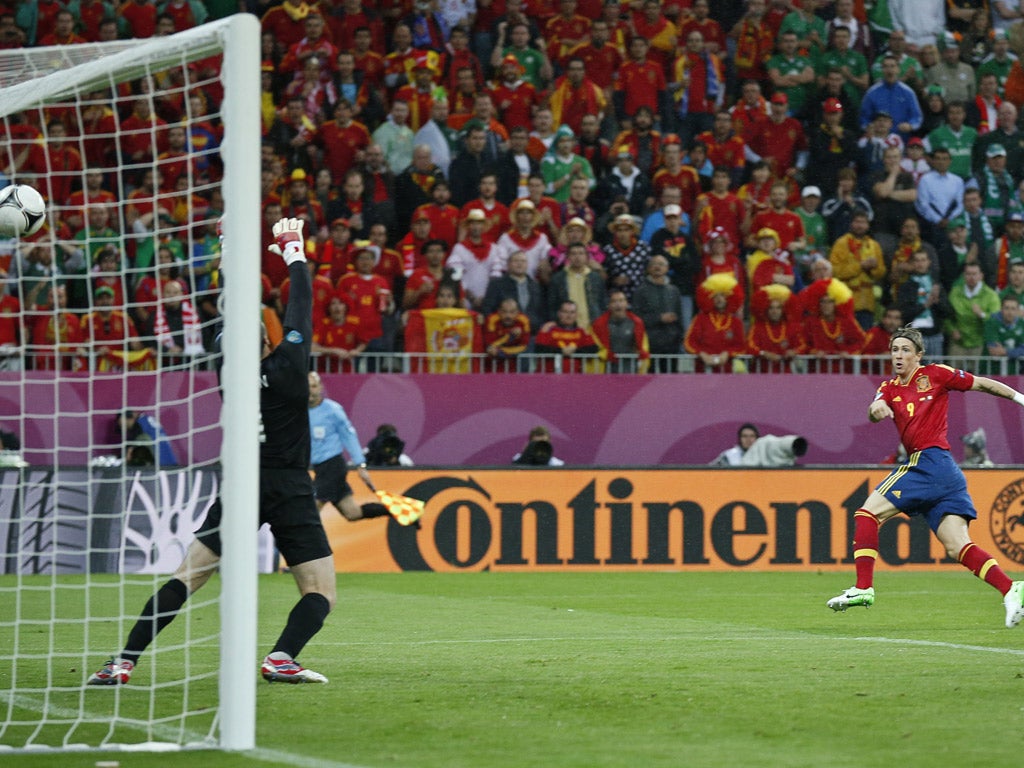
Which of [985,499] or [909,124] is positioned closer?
[985,499]

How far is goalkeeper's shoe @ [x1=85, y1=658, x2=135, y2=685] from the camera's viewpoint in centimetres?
808

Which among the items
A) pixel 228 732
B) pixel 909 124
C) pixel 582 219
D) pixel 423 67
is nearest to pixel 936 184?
pixel 909 124

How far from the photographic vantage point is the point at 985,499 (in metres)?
18.0

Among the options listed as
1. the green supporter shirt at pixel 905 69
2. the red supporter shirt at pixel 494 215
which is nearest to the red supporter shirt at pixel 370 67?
the red supporter shirt at pixel 494 215

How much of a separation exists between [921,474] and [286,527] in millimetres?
4941

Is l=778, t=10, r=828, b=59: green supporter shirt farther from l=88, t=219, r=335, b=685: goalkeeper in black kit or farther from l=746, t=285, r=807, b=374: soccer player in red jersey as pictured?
l=88, t=219, r=335, b=685: goalkeeper in black kit

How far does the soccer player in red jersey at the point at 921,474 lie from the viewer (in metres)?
10.9

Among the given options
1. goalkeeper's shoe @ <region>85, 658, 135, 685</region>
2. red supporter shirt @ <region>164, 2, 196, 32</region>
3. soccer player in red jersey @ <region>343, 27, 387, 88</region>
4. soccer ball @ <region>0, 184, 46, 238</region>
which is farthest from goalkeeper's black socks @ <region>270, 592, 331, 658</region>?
red supporter shirt @ <region>164, 2, 196, 32</region>

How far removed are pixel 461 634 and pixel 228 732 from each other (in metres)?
4.81

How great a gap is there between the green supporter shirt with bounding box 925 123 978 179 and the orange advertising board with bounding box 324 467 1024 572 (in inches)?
186

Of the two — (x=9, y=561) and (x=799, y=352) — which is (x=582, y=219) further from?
(x=9, y=561)

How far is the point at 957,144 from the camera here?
20844 millimetres

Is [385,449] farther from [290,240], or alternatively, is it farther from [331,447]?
[290,240]

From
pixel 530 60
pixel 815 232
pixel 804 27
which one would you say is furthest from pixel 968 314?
pixel 530 60
